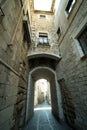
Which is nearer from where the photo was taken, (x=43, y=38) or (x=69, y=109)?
A: (x=69, y=109)

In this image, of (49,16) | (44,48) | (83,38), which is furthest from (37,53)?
(49,16)

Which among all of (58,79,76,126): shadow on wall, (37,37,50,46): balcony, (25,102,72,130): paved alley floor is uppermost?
(37,37,50,46): balcony

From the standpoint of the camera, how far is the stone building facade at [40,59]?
80.1 inches

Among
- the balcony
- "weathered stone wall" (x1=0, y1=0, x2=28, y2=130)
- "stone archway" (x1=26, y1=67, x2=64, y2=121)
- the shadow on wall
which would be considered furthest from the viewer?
the balcony

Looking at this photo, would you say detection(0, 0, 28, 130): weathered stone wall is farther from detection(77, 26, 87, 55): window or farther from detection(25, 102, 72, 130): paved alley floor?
detection(77, 26, 87, 55): window

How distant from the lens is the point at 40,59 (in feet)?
21.3

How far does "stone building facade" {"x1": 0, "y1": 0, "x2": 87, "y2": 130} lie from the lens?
2035 millimetres

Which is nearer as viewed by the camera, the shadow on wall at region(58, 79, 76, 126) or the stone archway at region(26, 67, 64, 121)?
the shadow on wall at region(58, 79, 76, 126)

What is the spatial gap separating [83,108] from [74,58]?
6.53 ft

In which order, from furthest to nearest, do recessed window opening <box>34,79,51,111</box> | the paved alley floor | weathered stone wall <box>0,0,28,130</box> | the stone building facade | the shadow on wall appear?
recessed window opening <box>34,79,51,111</box>
the paved alley floor
the shadow on wall
the stone building facade
weathered stone wall <box>0,0,28,130</box>

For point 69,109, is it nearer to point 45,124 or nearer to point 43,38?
point 45,124

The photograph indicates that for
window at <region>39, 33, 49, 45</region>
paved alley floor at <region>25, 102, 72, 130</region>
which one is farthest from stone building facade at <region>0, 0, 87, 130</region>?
paved alley floor at <region>25, 102, 72, 130</region>

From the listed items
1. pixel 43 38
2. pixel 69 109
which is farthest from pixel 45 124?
pixel 43 38

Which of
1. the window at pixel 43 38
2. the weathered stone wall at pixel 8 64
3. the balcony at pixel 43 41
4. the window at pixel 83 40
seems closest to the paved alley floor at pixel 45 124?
the weathered stone wall at pixel 8 64
